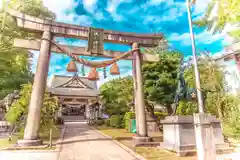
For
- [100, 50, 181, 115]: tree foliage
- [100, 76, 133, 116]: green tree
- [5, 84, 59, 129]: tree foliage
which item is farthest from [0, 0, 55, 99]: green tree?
[100, 76, 133, 116]: green tree

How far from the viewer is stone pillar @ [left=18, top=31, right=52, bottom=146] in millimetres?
7594

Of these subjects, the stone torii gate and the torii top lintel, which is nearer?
the stone torii gate

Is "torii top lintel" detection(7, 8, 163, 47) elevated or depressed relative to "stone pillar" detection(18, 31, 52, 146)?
elevated

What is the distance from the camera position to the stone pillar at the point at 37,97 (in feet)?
24.9

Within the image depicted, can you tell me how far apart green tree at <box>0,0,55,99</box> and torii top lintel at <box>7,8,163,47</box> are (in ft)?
7.86

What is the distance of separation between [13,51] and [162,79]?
13587 millimetres

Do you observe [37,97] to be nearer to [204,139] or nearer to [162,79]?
[204,139]

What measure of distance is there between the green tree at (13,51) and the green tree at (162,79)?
379 inches

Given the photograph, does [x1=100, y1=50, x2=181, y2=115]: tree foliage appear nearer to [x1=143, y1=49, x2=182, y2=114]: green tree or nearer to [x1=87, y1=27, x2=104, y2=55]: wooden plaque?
[x1=143, y1=49, x2=182, y2=114]: green tree

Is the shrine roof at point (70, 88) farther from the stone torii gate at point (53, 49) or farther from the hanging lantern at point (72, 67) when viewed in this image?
the hanging lantern at point (72, 67)

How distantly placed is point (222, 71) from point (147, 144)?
13.4 meters

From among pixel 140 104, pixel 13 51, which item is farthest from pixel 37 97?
pixel 13 51

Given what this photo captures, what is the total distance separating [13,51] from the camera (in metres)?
14.1

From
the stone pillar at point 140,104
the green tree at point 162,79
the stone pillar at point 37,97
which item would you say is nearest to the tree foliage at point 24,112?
the stone pillar at point 37,97
